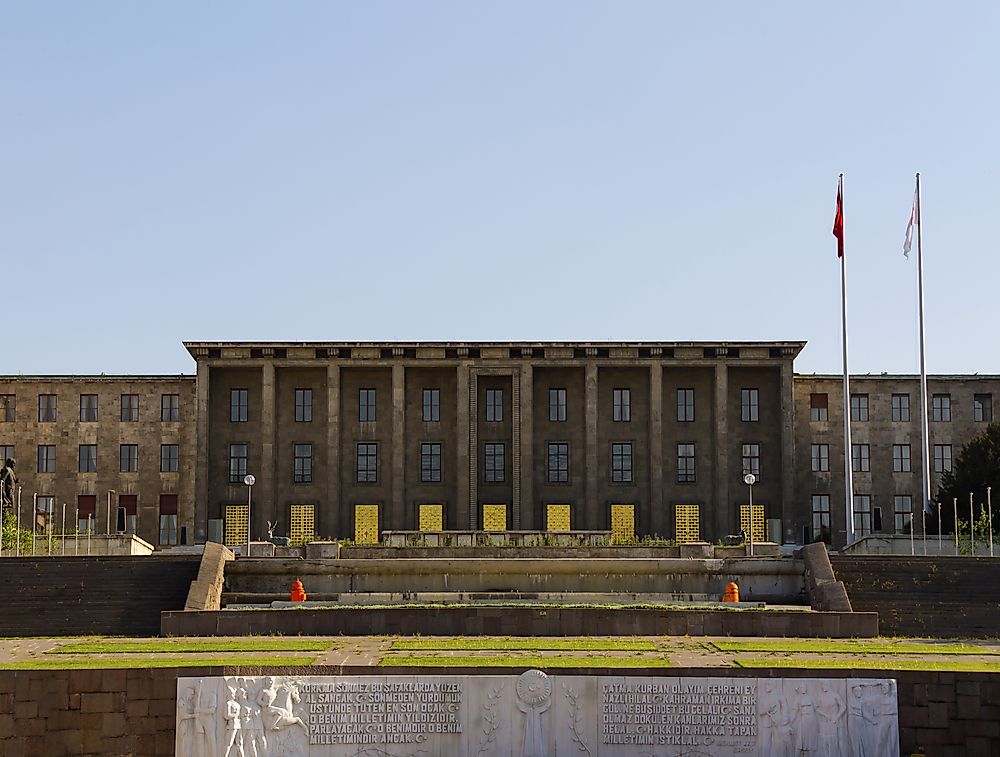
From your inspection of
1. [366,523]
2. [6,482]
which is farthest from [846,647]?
[366,523]

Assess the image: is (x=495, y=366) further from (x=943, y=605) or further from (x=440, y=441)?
(x=943, y=605)

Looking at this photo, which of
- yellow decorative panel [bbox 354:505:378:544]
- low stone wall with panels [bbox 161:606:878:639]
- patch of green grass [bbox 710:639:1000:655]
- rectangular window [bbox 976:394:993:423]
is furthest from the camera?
rectangular window [bbox 976:394:993:423]

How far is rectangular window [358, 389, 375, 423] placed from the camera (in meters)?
59.0

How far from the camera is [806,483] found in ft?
197

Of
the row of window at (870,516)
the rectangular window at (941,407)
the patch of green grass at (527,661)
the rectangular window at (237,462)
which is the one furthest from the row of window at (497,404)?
the patch of green grass at (527,661)

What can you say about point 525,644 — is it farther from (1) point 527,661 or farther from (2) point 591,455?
(2) point 591,455

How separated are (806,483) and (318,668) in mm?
39995

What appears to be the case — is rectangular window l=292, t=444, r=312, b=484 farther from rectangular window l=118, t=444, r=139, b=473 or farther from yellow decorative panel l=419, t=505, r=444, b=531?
rectangular window l=118, t=444, r=139, b=473

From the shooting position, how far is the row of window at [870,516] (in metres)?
59.2

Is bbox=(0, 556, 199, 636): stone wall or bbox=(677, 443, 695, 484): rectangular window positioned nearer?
bbox=(0, 556, 199, 636): stone wall

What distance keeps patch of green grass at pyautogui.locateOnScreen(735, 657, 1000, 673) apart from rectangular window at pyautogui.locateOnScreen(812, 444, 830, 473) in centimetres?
3402

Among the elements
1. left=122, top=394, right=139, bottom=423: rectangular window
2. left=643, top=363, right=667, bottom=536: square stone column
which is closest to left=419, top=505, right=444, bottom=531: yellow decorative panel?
left=643, top=363, right=667, bottom=536: square stone column

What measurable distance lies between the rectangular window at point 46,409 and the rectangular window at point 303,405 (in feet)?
33.3

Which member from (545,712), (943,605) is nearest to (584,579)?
(943,605)
